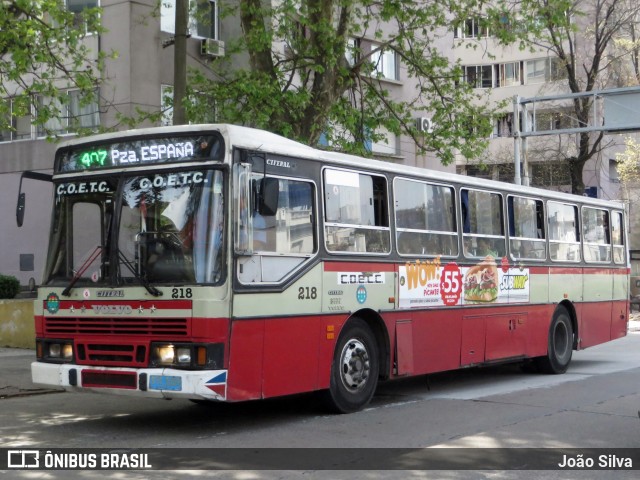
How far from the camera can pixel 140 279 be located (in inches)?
376

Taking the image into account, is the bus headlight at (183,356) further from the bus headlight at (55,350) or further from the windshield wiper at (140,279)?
the bus headlight at (55,350)

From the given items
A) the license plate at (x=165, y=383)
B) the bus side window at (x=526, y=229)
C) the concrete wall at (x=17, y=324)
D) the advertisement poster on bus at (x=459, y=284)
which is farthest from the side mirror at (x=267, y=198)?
the concrete wall at (x=17, y=324)

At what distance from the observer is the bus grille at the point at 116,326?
932 centimetres

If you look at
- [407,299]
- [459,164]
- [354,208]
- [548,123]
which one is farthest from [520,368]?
[459,164]

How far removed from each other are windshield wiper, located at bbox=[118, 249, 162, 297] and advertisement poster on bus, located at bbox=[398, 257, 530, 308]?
3.75 m

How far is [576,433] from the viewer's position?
9820 millimetres

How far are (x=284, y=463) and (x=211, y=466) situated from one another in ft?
2.07

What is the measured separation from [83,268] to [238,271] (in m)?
1.80

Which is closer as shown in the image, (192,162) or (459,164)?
(192,162)

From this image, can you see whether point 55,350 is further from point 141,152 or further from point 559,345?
point 559,345

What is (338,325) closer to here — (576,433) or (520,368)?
(576,433)

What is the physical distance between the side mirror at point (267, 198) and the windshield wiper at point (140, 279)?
52.2 inches

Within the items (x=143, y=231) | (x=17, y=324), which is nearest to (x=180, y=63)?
(x=143, y=231)

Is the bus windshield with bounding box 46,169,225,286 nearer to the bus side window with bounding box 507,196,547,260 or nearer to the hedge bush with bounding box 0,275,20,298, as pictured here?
the bus side window with bounding box 507,196,547,260
